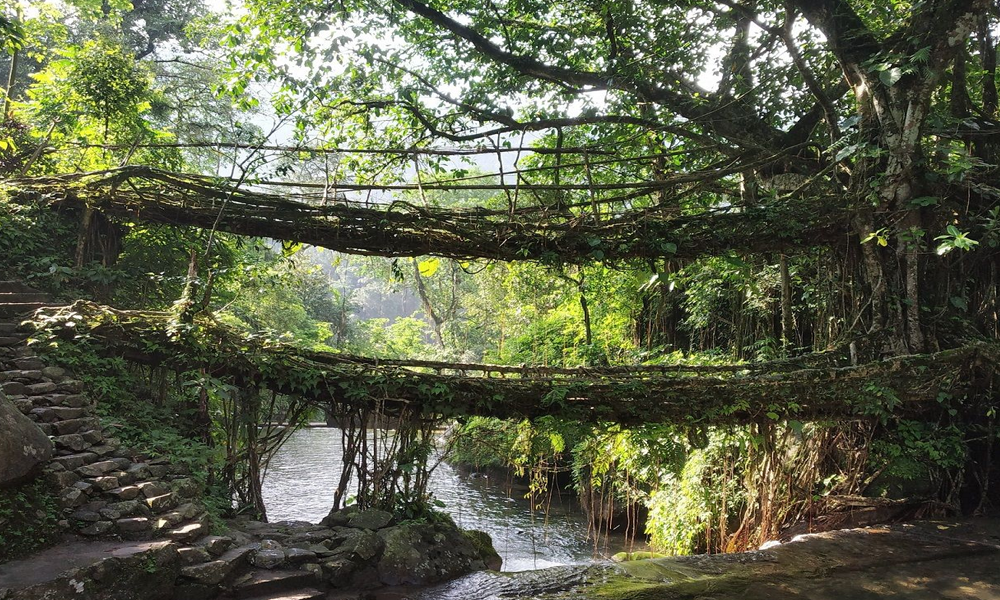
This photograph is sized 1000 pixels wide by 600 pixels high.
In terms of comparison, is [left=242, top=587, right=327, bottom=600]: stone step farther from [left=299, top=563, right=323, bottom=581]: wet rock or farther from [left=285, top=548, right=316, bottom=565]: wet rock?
[left=285, top=548, right=316, bottom=565]: wet rock

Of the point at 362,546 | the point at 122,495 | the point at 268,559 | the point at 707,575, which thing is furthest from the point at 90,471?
the point at 707,575

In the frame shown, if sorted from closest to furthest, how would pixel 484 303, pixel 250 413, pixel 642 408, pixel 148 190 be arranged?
pixel 642 408 < pixel 250 413 < pixel 148 190 < pixel 484 303

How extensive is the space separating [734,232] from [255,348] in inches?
192

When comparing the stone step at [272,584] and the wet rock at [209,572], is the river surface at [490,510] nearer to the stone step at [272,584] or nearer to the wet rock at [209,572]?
A: the stone step at [272,584]

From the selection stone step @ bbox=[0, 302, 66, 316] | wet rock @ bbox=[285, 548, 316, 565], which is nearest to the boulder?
wet rock @ bbox=[285, 548, 316, 565]

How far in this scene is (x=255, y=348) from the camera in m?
5.18

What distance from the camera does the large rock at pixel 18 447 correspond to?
363 centimetres

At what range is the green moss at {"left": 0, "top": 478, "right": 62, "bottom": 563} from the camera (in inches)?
136

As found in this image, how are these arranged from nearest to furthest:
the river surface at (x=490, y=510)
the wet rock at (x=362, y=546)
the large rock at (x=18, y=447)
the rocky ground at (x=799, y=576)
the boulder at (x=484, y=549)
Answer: the large rock at (x=18, y=447), the rocky ground at (x=799, y=576), the wet rock at (x=362, y=546), the boulder at (x=484, y=549), the river surface at (x=490, y=510)

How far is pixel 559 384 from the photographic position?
5297mm

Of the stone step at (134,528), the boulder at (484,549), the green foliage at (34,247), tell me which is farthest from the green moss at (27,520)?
the boulder at (484,549)

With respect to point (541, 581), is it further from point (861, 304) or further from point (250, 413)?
point (861, 304)

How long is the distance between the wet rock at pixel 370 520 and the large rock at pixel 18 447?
243cm

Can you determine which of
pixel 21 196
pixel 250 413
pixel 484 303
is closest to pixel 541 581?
pixel 250 413
